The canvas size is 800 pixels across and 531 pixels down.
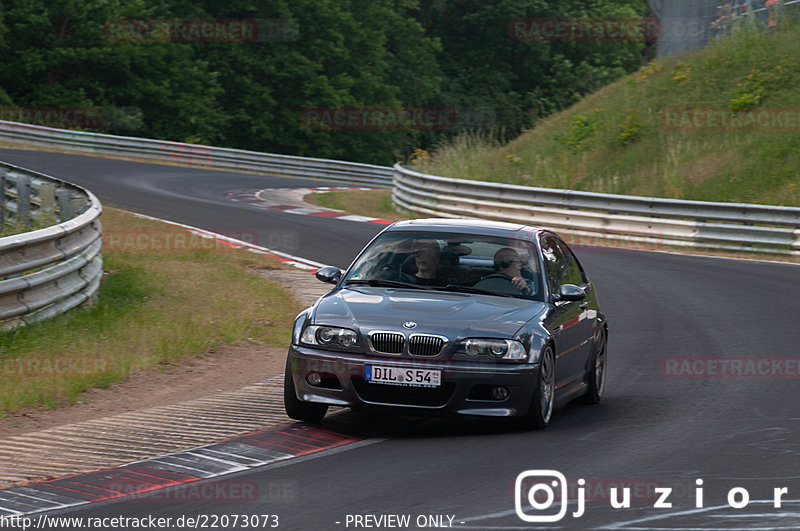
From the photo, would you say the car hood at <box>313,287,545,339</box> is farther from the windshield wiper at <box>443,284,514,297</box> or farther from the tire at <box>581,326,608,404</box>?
the tire at <box>581,326,608,404</box>

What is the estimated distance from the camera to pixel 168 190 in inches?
1193

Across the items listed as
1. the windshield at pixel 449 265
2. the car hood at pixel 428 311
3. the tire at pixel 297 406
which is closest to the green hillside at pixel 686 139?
the windshield at pixel 449 265

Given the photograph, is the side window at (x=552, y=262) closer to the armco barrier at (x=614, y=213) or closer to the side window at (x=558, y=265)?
the side window at (x=558, y=265)

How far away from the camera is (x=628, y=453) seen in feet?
24.9

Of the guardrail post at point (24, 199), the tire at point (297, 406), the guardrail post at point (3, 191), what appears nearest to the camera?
the tire at point (297, 406)

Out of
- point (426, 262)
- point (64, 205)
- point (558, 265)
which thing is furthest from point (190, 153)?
point (426, 262)

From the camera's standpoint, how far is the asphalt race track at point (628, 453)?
6.07 meters

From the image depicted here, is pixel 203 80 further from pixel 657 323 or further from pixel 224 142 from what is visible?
pixel 657 323

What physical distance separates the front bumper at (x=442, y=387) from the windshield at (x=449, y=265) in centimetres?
102

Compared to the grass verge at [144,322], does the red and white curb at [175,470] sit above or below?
above

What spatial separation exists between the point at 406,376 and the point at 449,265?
4.76 ft

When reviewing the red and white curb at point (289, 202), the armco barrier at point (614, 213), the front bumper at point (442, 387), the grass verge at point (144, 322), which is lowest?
the red and white curb at point (289, 202)

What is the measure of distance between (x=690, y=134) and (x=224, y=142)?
31.3 metres

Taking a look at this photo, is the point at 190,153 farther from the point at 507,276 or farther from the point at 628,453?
the point at 628,453
